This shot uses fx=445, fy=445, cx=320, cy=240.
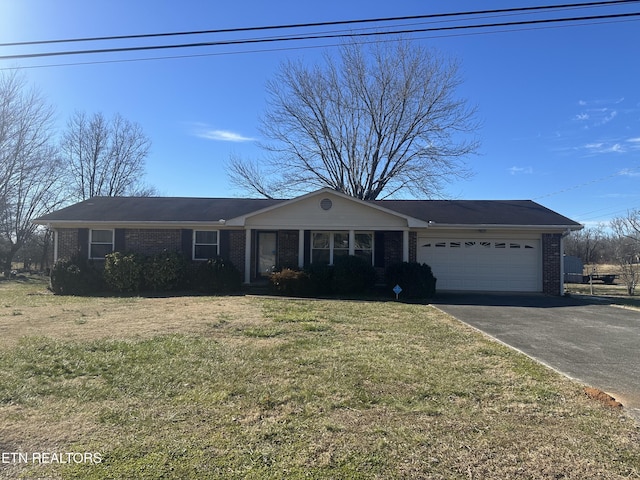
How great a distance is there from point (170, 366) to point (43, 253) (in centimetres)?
3731

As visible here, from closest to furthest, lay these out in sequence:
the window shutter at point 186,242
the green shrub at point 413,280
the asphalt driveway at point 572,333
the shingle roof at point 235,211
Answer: the asphalt driveway at point 572,333 < the green shrub at point 413,280 < the shingle roof at point 235,211 < the window shutter at point 186,242

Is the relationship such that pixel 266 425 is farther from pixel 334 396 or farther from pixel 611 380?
pixel 611 380

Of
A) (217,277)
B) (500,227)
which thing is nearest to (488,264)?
(500,227)

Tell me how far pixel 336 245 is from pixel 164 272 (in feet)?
21.5

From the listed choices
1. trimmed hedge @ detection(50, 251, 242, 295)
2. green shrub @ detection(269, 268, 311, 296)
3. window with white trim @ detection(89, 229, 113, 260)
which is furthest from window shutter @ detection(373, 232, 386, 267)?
window with white trim @ detection(89, 229, 113, 260)

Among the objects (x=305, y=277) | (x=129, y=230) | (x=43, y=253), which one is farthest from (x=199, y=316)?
(x=43, y=253)

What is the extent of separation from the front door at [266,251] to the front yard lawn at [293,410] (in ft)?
34.2

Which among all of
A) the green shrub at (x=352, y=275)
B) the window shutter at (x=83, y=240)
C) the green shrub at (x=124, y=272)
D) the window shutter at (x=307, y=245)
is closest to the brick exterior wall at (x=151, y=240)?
the green shrub at (x=124, y=272)

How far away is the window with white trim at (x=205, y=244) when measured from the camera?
17438mm

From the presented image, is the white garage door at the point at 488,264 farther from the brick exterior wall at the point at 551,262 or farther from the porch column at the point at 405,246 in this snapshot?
the porch column at the point at 405,246

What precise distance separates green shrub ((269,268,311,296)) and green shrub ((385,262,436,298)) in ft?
9.97

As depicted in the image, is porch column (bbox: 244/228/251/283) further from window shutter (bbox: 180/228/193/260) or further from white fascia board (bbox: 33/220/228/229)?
window shutter (bbox: 180/228/193/260)

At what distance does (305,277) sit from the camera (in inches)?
596

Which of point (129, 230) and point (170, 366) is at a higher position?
point (129, 230)
